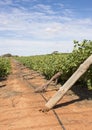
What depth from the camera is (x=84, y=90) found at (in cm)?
1188

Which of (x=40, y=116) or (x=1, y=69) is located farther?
(x=1, y=69)

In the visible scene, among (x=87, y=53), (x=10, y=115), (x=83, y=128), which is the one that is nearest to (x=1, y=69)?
(x=87, y=53)

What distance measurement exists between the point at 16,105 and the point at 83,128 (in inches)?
121

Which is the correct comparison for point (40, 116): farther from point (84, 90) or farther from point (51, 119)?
point (84, 90)

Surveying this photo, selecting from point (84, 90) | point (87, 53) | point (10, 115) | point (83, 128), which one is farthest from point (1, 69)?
point (83, 128)

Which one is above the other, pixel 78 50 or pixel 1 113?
pixel 78 50

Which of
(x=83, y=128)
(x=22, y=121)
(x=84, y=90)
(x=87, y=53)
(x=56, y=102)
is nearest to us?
(x=83, y=128)

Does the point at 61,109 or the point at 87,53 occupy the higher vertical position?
the point at 87,53

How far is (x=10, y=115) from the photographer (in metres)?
7.99

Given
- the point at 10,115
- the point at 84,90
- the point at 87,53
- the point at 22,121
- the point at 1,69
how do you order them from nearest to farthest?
1. the point at 22,121
2. the point at 10,115
3. the point at 87,53
4. the point at 84,90
5. the point at 1,69

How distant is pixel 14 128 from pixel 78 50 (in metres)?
4.44

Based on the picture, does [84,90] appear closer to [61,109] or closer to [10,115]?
[61,109]

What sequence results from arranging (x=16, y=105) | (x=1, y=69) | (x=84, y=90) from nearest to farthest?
(x=16, y=105) → (x=84, y=90) → (x=1, y=69)

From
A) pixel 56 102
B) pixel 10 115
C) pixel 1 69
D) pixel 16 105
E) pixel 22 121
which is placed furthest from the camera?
pixel 1 69
